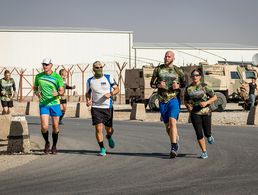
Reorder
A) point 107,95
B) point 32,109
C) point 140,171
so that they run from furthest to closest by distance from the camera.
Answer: point 32,109, point 107,95, point 140,171

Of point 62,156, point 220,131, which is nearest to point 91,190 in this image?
point 62,156

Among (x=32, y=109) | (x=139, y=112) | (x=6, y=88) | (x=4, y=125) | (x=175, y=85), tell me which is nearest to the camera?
(x=175, y=85)

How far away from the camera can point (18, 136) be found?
1262cm

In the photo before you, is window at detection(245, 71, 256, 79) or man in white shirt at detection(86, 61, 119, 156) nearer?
man in white shirt at detection(86, 61, 119, 156)

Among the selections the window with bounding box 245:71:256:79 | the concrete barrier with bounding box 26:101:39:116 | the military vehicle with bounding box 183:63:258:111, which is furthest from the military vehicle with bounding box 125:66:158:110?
the concrete barrier with bounding box 26:101:39:116

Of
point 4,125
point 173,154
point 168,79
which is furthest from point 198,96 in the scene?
point 4,125

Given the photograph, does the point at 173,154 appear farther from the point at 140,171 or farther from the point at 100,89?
the point at 100,89

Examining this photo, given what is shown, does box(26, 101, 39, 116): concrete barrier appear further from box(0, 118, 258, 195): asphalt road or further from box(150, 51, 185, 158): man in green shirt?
box(150, 51, 185, 158): man in green shirt

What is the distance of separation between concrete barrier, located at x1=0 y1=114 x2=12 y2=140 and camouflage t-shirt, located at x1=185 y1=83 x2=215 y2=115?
5.83 metres

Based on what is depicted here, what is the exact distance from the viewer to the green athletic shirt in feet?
39.9

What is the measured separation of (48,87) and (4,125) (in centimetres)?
401

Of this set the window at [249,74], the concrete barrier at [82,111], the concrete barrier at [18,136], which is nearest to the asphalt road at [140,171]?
the concrete barrier at [18,136]

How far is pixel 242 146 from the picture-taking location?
1318cm

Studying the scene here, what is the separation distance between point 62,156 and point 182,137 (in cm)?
470
